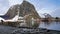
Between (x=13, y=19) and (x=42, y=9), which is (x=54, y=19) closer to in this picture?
(x=42, y=9)

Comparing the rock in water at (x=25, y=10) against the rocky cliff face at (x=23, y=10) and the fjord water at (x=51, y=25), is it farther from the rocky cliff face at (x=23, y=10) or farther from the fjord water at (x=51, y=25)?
the fjord water at (x=51, y=25)

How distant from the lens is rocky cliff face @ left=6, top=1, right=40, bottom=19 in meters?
2.02

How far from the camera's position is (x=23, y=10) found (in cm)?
205

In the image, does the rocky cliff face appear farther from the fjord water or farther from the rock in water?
the fjord water

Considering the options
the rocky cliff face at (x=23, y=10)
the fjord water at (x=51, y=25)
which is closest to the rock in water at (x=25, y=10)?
the rocky cliff face at (x=23, y=10)

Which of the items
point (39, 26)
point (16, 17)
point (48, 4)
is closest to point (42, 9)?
point (48, 4)

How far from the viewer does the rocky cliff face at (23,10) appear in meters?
2.02

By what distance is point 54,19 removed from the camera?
1.97 m

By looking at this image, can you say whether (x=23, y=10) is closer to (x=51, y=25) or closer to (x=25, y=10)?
(x=25, y=10)

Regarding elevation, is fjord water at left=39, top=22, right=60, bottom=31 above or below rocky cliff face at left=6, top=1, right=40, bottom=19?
below

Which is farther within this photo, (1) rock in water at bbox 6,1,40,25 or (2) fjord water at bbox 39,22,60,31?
(1) rock in water at bbox 6,1,40,25

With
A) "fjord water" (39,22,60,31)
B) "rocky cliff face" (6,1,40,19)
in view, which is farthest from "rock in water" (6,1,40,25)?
"fjord water" (39,22,60,31)

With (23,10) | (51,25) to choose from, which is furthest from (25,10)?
(51,25)

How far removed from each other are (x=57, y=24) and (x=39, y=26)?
0.26m
